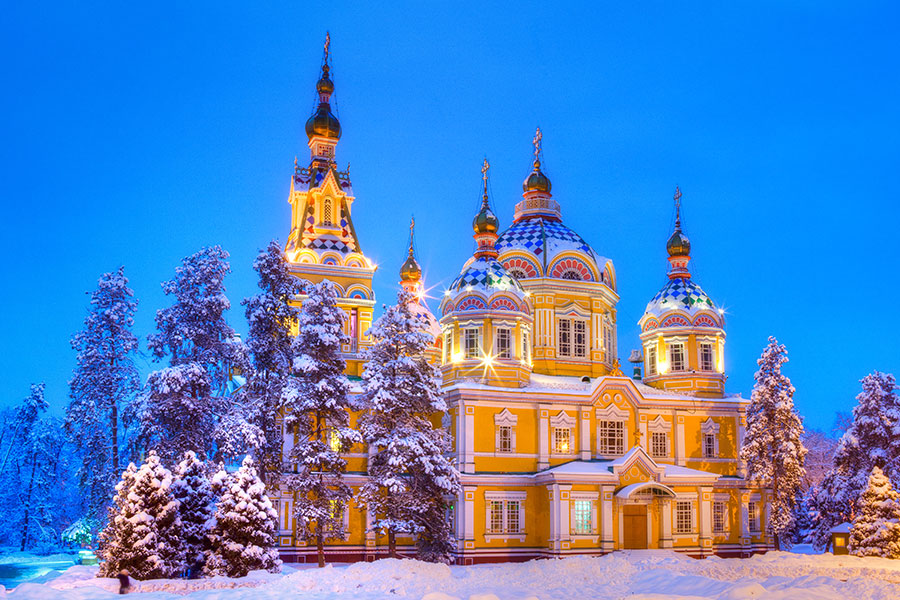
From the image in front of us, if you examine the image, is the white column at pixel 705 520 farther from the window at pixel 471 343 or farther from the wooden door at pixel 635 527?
the window at pixel 471 343

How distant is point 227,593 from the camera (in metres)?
20.6

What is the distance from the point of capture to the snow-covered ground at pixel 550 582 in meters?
19.9

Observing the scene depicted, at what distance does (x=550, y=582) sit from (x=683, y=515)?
14606 mm

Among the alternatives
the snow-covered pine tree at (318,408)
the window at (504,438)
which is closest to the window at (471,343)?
the window at (504,438)

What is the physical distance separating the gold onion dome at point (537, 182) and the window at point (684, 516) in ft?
59.2

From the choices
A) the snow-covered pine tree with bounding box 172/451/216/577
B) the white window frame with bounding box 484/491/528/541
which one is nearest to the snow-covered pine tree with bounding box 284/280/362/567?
the snow-covered pine tree with bounding box 172/451/216/577

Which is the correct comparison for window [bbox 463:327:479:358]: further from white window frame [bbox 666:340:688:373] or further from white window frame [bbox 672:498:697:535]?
white window frame [bbox 672:498:697:535]

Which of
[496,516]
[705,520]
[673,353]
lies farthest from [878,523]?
[496,516]

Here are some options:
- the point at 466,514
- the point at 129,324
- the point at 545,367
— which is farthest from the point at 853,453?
the point at 129,324

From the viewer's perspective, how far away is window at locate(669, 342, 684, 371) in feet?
143

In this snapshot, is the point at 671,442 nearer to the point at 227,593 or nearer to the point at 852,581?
the point at 852,581

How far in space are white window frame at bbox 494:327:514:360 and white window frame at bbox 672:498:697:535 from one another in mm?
9829

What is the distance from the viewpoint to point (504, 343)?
129 feet

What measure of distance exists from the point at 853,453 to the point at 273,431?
26.3 meters
